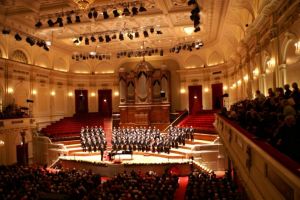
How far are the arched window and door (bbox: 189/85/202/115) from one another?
11.9m

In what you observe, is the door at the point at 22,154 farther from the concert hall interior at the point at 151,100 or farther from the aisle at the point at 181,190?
the aisle at the point at 181,190

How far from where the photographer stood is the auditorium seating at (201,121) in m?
16.2

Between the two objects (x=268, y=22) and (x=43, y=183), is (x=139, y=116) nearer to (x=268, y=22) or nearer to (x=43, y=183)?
(x=43, y=183)

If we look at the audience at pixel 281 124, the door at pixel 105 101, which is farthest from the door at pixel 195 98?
the audience at pixel 281 124

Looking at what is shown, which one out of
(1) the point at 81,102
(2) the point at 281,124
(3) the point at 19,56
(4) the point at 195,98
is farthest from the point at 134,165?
(1) the point at 81,102

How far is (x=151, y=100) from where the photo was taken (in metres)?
19.7

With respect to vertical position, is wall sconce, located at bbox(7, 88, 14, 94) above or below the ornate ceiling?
below

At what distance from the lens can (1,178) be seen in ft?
33.2

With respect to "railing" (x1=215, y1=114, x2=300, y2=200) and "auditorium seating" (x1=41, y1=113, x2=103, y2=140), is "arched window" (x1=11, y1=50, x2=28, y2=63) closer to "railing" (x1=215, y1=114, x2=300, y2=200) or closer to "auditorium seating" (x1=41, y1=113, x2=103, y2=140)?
"auditorium seating" (x1=41, y1=113, x2=103, y2=140)

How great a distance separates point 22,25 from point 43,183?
918 centimetres

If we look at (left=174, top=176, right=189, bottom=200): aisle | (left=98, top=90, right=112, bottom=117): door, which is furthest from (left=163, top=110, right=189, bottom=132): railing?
(left=98, top=90, right=112, bottom=117): door

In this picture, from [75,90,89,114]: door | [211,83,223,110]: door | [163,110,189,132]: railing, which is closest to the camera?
[163,110,189,132]: railing

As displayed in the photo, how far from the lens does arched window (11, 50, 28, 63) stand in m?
16.1

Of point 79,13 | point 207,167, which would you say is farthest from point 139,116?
point 79,13
